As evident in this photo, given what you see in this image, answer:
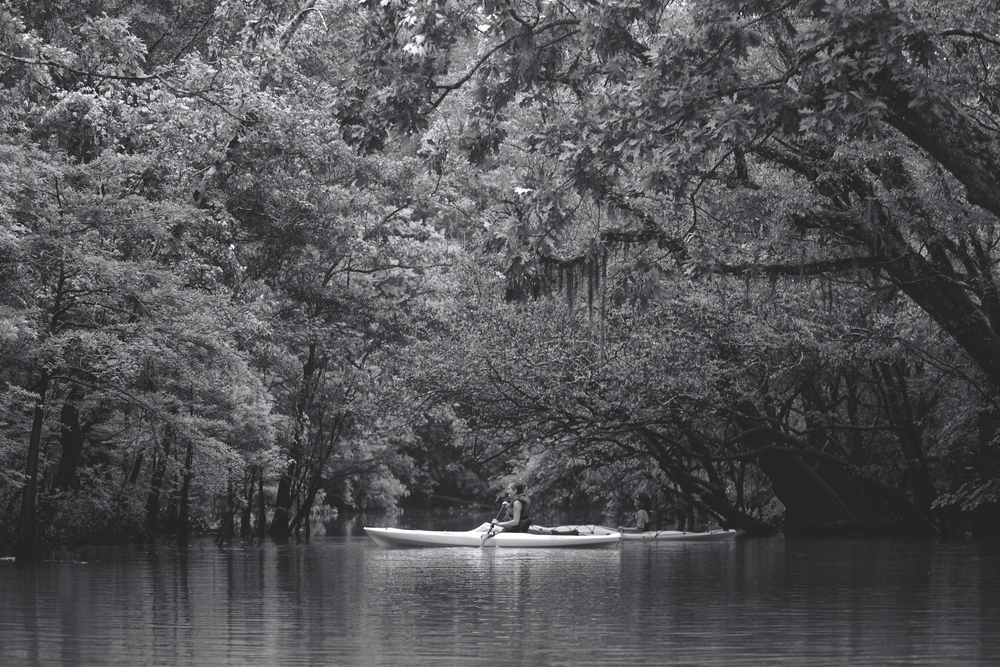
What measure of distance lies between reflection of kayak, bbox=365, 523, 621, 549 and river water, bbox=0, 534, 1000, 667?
19.9 feet

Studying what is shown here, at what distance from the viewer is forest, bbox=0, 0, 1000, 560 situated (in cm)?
1034

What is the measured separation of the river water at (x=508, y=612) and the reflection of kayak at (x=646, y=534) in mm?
7637

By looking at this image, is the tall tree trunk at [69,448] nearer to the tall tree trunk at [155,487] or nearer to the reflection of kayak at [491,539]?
the tall tree trunk at [155,487]

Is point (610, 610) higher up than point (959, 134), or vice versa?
point (959, 134)

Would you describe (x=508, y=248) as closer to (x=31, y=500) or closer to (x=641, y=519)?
(x=31, y=500)

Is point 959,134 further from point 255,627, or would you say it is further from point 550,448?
point 550,448

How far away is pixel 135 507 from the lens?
26.1 meters

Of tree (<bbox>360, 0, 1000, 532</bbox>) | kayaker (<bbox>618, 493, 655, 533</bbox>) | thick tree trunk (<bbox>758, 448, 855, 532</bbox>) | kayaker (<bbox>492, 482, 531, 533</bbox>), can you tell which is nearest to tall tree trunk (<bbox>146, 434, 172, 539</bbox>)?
kayaker (<bbox>492, 482, 531, 533</bbox>)

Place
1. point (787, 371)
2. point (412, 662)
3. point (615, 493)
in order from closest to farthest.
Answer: point (412, 662)
point (787, 371)
point (615, 493)

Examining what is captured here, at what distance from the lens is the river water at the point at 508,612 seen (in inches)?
288

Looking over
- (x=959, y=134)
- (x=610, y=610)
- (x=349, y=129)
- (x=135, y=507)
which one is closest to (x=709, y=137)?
(x=959, y=134)

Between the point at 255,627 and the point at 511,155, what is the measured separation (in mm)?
18220

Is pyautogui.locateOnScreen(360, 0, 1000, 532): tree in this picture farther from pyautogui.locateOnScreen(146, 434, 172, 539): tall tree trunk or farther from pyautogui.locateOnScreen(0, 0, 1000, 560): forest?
pyautogui.locateOnScreen(146, 434, 172, 539): tall tree trunk

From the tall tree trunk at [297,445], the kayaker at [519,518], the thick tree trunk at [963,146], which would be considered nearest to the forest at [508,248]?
the thick tree trunk at [963,146]
